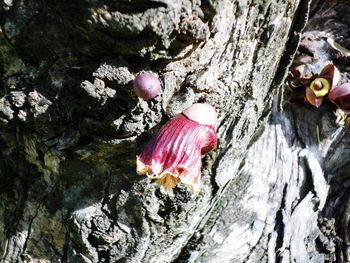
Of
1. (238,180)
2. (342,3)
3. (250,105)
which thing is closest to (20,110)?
(250,105)

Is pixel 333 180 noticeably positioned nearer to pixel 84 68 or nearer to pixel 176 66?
pixel 176 66

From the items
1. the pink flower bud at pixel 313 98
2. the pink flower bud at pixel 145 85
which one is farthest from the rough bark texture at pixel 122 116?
the pink flower bud at pixel 313 98

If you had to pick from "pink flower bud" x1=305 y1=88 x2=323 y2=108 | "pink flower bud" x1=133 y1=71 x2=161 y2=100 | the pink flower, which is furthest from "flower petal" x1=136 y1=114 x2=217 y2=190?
"pink flower bud" x1=305 y1=88 x2=323 y2=108

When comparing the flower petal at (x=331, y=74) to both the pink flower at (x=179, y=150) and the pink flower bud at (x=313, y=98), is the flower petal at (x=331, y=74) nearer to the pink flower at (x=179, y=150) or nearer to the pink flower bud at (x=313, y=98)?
the pink flower bud at (x=313, y=98)

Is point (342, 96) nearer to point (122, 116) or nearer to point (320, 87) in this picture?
point (320, 87)

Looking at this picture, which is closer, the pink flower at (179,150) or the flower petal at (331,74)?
the pink flower at (179,150)

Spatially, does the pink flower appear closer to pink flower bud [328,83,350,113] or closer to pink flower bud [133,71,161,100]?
pink flower bud [133,71,161,100]
